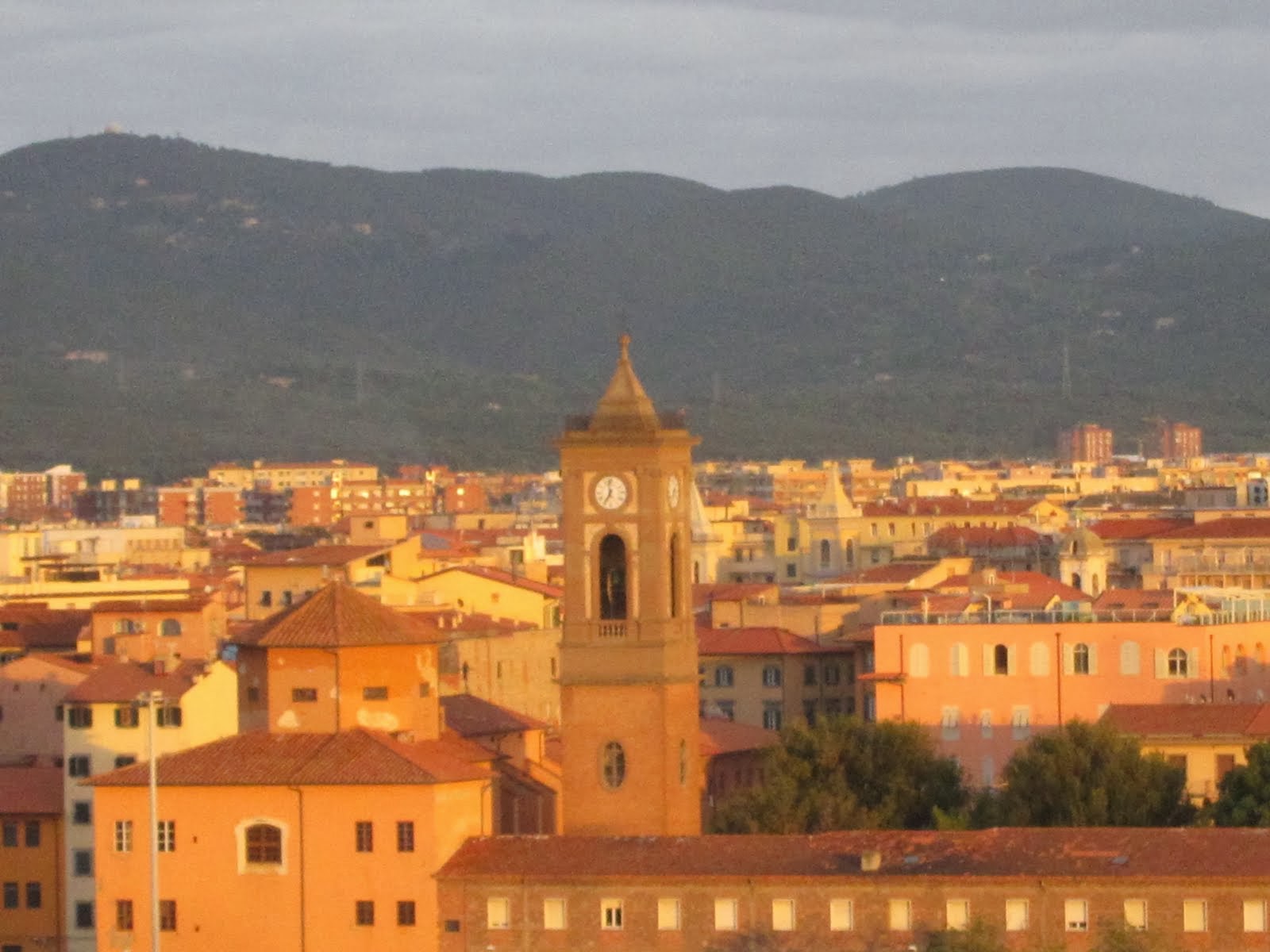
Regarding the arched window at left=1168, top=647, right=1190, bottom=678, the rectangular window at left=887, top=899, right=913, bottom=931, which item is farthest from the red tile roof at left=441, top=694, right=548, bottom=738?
the rectangular window at left=887, top=899, right=913, bottom=931

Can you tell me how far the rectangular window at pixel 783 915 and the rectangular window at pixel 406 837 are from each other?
214 inches

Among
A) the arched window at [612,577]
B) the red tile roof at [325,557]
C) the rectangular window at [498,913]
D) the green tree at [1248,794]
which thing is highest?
the arched window at [612,577]

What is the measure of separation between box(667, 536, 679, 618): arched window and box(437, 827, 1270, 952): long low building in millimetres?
5347

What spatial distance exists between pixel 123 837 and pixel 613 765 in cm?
716

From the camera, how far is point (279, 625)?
64.2 metres

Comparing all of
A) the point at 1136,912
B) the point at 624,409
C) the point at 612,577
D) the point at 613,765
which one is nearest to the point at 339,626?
the point at 612,577

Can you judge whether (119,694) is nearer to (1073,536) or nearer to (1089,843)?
(1089,843)

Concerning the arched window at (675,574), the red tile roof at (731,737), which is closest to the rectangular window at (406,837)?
the arched window at (675,574)

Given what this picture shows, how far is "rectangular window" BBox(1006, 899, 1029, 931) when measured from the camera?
54469 mm

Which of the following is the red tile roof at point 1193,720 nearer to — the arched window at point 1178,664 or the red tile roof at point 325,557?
the arched window at point 1178,664

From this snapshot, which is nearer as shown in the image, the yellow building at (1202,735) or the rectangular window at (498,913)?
the rectangular window at (498,913)

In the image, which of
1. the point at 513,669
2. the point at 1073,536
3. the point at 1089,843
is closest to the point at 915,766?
the point at 1089,843

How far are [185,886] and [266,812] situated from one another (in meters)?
1.49

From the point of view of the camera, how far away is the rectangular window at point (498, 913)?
56875 millimetres
